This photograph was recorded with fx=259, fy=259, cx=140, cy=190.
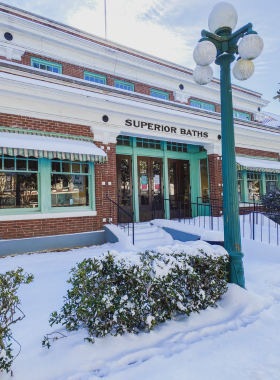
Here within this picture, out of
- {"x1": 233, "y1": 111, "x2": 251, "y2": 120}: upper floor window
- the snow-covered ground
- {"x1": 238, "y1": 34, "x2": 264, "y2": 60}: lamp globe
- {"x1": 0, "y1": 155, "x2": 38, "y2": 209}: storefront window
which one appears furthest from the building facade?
{"x1": 238, "y1": 34, "x2": 264, "y2": 60}: lamp globe

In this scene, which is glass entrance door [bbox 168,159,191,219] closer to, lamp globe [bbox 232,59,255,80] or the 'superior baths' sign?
the 'superior baths' sign

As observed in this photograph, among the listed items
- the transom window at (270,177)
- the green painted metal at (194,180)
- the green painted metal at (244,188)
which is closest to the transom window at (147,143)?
the green painted metal at (194,180)

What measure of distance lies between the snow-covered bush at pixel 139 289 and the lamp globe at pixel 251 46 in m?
2.90

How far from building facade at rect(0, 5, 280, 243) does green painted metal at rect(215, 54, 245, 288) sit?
160 inches

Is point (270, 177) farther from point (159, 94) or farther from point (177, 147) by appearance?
point (159, 94)

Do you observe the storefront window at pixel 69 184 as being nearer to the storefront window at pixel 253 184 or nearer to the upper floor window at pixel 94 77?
the upper floor window at pixel 94 77

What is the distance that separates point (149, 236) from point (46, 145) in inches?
159

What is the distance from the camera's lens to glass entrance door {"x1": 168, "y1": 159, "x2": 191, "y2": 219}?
36.7 ft

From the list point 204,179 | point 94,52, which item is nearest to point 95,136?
point 94,52

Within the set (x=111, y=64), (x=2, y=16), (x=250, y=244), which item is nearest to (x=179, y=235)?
(x=250, y=244)

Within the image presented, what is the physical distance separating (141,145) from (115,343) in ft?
27.5

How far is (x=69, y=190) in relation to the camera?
25.5 feet

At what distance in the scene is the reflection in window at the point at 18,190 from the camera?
6793 millimetres

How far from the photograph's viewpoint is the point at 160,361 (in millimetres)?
2492
